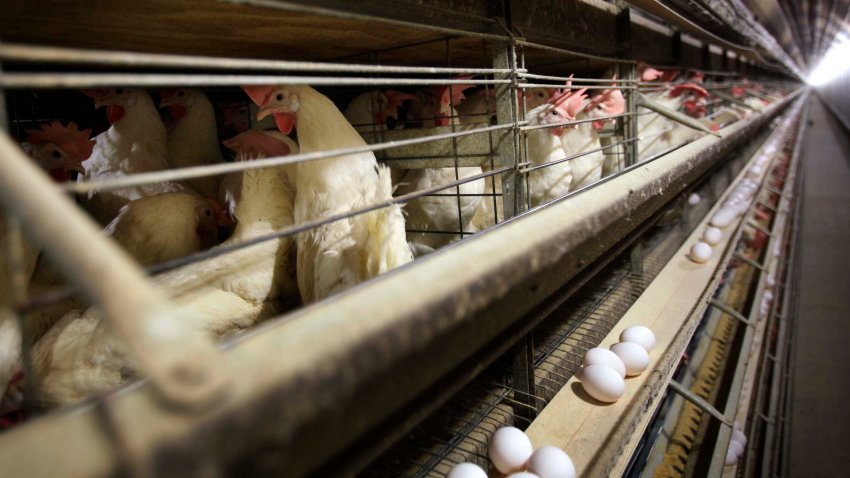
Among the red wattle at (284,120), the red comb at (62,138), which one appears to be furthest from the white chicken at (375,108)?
the red comb at (62,138)

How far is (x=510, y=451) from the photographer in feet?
3.00

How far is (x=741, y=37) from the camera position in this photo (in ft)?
9.33

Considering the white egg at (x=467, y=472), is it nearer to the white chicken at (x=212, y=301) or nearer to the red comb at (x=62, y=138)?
the white chicken at (x=212, y=301)

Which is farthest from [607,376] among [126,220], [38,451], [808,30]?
[808,30]

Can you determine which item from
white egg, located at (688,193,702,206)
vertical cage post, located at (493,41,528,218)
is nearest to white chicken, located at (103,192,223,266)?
vertical cage post, located at (493,41,528,218)

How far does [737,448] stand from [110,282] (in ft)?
6.98

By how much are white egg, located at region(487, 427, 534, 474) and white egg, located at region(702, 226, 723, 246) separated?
182cm

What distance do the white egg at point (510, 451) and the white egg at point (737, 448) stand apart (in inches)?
49.3

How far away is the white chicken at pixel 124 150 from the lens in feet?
5.07

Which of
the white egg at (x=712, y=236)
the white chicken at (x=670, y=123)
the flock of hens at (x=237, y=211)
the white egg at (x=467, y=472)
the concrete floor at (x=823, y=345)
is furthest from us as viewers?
the white chicken at (x=670, y=123)

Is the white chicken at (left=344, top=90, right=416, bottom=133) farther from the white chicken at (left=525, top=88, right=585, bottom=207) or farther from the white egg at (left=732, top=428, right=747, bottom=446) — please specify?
the white egg at (left=732, top=428, right=747, bottom=446)

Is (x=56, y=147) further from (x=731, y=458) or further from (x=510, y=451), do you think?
(x=731, y=458)

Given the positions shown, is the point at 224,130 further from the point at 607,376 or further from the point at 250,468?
the point at 250,468

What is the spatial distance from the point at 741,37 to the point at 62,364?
3585 mm
